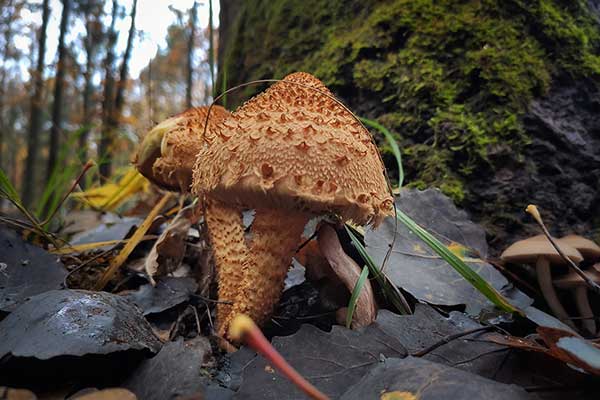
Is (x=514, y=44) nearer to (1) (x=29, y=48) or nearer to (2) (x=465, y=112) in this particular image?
(2) (x=465, y=112)

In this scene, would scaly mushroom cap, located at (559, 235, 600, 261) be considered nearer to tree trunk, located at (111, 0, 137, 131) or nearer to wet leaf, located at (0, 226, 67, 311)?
wet leaf, located at (0, 226, 67, 311)

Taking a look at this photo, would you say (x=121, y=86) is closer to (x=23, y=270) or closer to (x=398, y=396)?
(x=23, y=270)

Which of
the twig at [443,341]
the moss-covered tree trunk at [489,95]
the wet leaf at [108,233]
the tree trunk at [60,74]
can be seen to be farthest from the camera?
the tree trunk at [60,74]

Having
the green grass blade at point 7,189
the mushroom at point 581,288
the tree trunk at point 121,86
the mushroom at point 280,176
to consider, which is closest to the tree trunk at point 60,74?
the tree trunk at point 121,86

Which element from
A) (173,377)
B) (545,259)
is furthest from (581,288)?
(173,377)

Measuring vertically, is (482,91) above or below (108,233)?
above

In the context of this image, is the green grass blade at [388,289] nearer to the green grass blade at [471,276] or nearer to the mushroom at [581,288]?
the green grass blade at [471,276]
